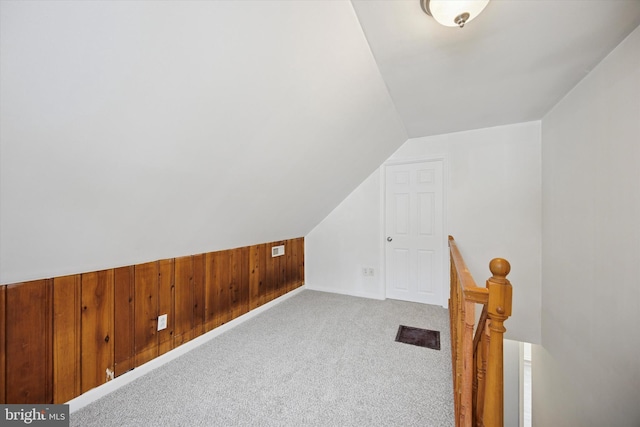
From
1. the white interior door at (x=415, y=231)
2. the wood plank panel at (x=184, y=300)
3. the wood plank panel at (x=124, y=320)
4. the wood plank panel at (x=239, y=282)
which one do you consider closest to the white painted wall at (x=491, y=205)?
the white interior door at (x=415, y=231)

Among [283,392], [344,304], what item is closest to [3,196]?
[283,392]

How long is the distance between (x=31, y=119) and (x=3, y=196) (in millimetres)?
363

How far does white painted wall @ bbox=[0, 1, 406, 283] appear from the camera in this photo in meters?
0.78

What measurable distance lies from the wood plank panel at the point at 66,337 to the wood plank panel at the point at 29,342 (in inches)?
0.9

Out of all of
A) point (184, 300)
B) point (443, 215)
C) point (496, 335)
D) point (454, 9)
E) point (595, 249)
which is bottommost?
point (184, 300)

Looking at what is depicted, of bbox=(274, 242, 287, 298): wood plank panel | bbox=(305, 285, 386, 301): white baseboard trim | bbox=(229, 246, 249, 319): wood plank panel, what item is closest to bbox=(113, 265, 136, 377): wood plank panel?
bbox=(229, 246, 249, 319): wood plank panel

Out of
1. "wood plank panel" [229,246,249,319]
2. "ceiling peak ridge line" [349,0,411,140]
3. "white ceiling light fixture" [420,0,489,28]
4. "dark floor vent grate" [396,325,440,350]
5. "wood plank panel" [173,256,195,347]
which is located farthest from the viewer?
"wood plank panel" [229,246,249,319]

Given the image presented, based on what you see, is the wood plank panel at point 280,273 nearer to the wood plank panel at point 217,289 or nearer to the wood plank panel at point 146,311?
the wood plank panel at point 217,289

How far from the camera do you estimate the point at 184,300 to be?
6.90ft

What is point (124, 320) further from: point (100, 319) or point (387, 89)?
point (387, 89)

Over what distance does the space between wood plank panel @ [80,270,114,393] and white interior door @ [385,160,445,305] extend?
9.42 ft

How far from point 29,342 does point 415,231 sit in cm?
338

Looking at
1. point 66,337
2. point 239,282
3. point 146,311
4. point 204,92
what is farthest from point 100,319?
point 204,92

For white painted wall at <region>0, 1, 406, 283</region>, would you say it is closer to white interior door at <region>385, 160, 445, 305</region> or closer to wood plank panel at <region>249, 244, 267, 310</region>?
wood plank panel at <region>249, 244, 267, 310</region>
